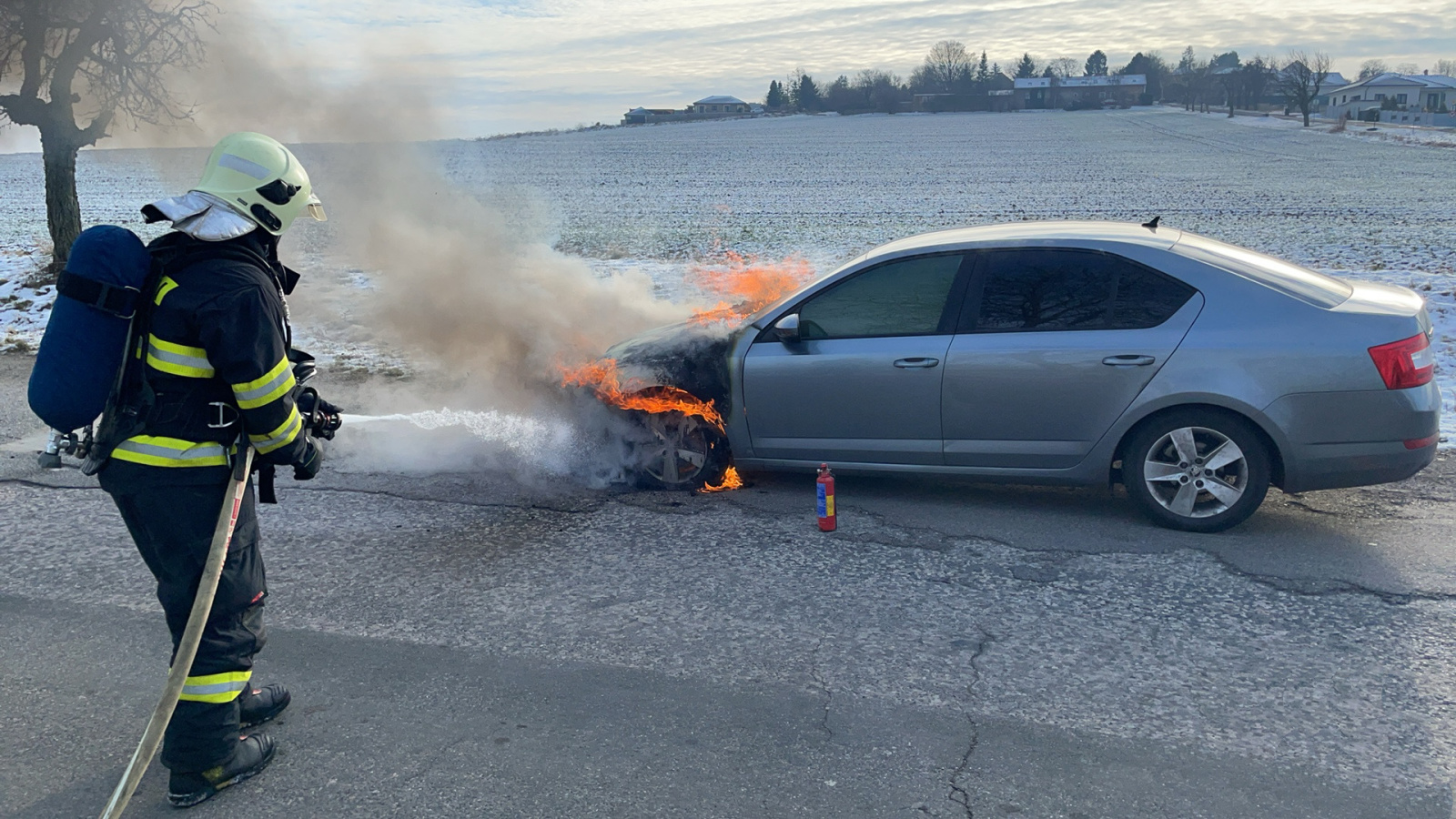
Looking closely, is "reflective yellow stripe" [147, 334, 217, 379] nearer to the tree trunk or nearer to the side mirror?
the side mirror

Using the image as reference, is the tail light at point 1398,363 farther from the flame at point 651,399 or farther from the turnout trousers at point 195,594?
the turnout trousers at point 195,594

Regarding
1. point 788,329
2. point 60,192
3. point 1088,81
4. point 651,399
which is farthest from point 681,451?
point 1088,81

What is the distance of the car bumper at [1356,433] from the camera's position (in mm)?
5070

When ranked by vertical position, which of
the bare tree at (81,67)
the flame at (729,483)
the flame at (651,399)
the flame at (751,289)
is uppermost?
the bare tree at (81,67)

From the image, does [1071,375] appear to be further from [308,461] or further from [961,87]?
[961,87]

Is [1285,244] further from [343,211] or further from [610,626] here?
[610,626]

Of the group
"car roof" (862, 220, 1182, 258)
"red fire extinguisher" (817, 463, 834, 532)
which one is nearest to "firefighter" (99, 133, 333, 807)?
"red fire extinguisher" (817, 463, 834, 532)

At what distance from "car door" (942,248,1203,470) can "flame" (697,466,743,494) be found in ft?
4.47

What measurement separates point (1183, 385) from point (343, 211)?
7.66m

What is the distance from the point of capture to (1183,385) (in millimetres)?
5289

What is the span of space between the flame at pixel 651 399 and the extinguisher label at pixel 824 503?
1006mm

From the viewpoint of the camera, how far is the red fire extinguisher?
5477 millimetres

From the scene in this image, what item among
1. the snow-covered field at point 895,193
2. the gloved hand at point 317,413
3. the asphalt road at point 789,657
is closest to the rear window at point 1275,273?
the asphalt road at point 789,657

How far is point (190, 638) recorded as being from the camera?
3.12 m
